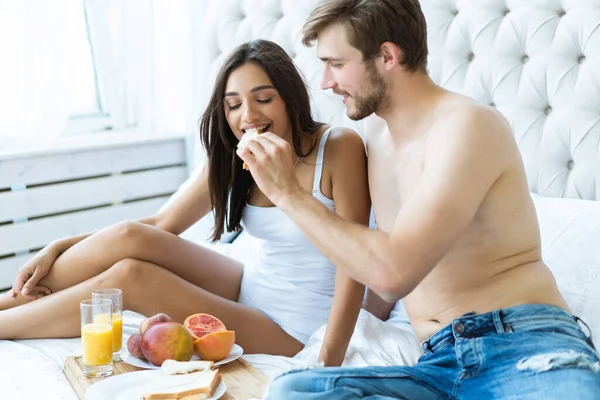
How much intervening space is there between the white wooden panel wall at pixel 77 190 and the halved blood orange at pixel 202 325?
1629 mm

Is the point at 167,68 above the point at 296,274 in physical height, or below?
above

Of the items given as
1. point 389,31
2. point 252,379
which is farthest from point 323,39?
point 252,379

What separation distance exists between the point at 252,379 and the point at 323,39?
721 millimetres

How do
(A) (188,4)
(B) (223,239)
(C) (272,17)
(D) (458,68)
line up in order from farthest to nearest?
(A) (188,4)
(C) (272,17)
(B) (223,239)
(D) (458,68)

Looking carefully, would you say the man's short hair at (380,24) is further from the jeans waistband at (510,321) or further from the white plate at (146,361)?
the white plate at (146,361)

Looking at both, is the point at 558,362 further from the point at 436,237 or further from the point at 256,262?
the point at 256,262

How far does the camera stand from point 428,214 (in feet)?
4.41

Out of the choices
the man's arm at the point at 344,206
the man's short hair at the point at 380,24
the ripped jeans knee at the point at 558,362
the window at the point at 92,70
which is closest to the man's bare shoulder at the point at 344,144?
the man's arm at the point at 344,206

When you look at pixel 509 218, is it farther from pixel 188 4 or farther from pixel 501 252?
pixel 188 4

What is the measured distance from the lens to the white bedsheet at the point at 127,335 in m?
1.64

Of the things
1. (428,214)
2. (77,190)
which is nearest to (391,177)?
(428,214)

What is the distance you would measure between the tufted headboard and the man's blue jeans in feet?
2.21

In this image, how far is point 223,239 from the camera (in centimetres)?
268

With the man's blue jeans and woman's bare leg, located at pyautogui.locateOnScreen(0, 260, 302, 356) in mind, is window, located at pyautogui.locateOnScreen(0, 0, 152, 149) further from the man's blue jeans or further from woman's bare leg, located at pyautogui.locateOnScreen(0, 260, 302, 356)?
the man's blue jeans
